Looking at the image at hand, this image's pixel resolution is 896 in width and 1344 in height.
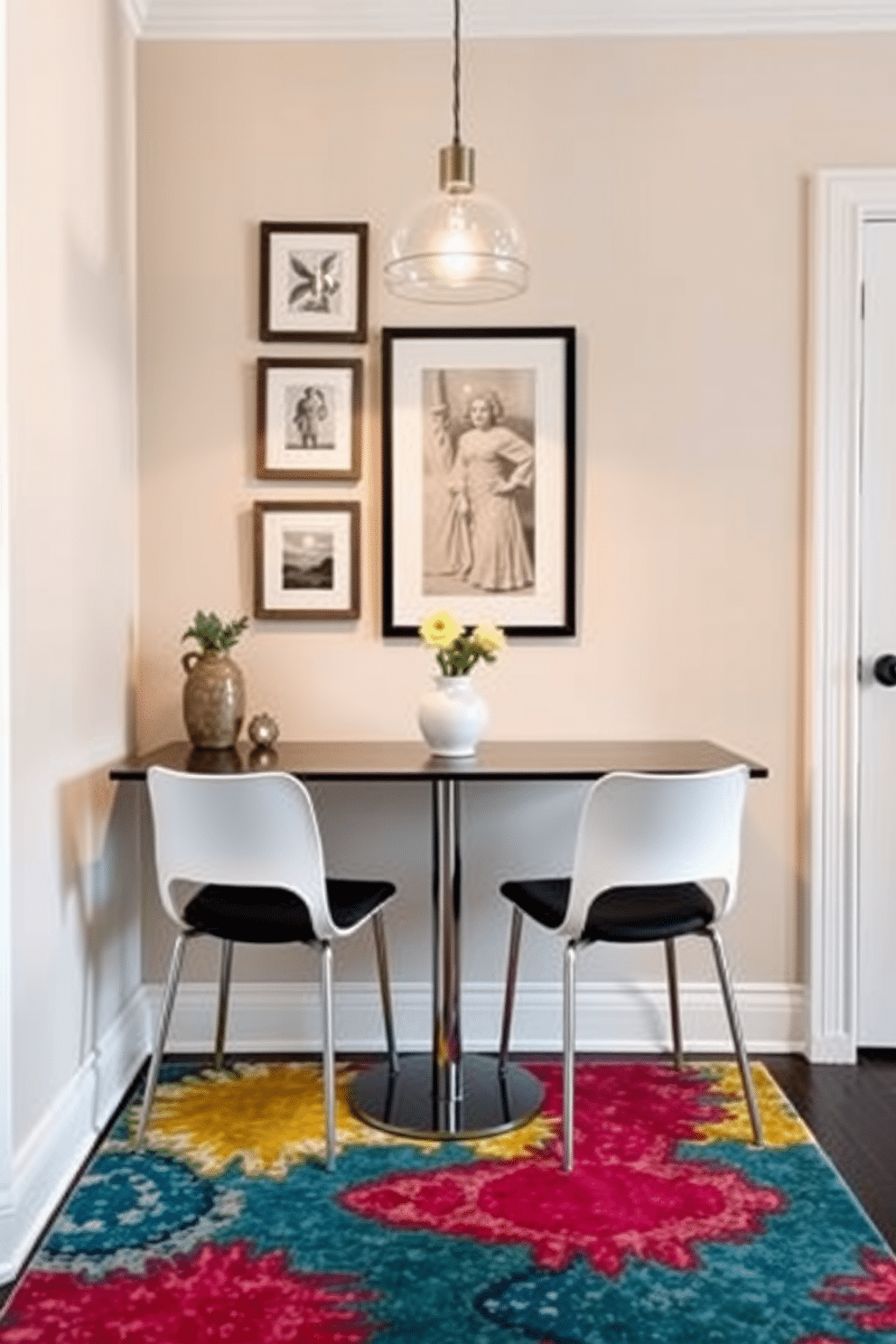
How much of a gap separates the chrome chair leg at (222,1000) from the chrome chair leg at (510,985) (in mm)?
685

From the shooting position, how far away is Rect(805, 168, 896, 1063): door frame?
2.70 meters

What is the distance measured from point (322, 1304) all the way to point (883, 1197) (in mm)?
1113

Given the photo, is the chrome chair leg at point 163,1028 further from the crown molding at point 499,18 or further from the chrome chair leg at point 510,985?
the crown molding at point 499,18

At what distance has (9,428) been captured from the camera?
1.85m

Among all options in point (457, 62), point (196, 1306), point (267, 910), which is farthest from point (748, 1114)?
point (457, 62)

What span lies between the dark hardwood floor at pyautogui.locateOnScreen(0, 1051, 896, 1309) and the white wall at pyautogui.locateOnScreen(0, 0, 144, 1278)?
443mm

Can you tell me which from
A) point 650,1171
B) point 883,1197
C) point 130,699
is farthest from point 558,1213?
point 130,699

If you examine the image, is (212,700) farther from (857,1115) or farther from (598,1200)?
(857,1115)

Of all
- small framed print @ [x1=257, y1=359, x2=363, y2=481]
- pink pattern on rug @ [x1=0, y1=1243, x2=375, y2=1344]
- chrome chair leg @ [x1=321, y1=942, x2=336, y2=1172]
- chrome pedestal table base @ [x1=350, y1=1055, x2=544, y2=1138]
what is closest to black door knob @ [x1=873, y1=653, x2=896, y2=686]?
chrome pedestal table base @ [x1=350, y1=1055, x2=544, y2=1138]

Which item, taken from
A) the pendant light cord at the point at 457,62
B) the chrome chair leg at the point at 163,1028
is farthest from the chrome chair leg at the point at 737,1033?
the pendant light cord at the point at 457,62

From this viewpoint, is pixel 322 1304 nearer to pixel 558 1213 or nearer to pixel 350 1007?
pixel 558 1213

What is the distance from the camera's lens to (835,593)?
2.72m

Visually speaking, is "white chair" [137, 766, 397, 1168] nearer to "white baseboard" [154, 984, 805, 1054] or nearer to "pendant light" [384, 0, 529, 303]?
"white baseboard" [154, 984, 805, 1054]

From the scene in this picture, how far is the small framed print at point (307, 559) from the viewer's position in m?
2.77
